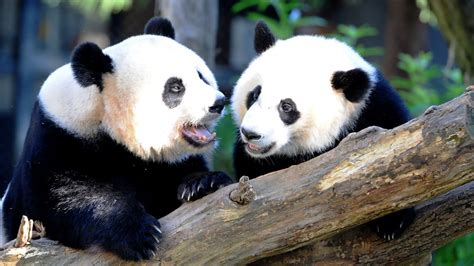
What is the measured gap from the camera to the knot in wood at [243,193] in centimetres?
317

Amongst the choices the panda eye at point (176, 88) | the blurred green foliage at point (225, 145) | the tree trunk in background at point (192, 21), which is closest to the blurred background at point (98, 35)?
the blurred green foliage at point (225, 145)

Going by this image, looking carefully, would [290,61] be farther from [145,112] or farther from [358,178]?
[358,178]

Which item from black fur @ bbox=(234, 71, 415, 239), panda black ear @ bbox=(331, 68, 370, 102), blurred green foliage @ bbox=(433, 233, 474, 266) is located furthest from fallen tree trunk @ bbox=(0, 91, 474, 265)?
blurred green foliage @ bbox=(433, 233, 474, 266)

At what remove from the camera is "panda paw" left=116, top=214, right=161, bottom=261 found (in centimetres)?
336

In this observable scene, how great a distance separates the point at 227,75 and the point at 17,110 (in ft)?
7.75

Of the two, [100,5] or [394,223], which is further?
[100,5]

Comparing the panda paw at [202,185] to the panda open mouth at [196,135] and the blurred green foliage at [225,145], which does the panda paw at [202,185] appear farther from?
the blurred green foliage at [225,145]

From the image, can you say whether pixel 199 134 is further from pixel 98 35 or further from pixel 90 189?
pixel 98 35

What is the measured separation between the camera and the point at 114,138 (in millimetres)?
3799

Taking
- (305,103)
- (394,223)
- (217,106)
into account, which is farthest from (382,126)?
(217,106)

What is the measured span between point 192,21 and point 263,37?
1.37 m

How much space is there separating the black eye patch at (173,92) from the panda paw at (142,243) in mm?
607

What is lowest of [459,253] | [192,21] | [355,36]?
[459,253]

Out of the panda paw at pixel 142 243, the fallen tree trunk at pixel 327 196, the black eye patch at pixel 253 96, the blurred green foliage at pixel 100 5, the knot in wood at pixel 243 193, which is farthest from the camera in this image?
the blurred green foliage at pixel 100 5
